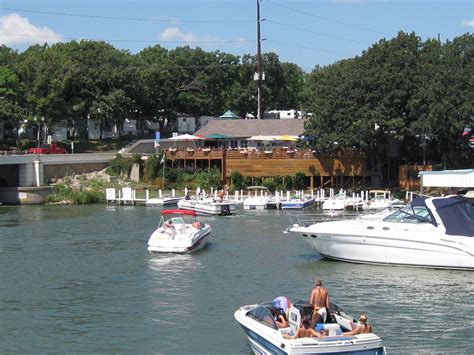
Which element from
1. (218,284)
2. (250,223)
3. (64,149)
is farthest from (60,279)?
(64,149)

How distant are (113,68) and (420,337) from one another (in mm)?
83847

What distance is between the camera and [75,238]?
162 feet

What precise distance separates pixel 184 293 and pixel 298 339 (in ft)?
40.1

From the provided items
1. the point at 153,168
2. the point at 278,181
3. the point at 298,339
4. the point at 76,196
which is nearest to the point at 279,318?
the point at 298,339

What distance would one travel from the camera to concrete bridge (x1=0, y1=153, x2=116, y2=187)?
77438 millimetres

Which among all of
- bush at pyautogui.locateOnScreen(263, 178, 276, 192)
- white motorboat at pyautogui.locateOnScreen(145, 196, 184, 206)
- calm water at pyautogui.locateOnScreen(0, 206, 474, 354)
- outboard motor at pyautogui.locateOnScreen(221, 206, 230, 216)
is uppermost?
bush at pyautogui.locateOnScreen(263, 178, 276, 192)

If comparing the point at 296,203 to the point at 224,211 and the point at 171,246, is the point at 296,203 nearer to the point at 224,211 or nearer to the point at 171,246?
the point at 224,211

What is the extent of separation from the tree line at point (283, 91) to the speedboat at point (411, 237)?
110 feet

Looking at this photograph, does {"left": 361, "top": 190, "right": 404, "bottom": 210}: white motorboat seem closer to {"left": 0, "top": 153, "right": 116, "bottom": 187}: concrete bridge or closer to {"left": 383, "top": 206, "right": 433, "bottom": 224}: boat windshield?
{"left": 383, "top": 206, "right": 433, "bottom": 224}: boat windshield

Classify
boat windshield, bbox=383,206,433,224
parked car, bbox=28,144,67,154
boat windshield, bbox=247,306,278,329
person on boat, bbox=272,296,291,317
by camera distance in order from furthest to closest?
parked car, bbox=28,144,67,154 < boat windshield, bbox=383,206,433,224 < person on boat, bbox=272,296,291,317 < boat windshield, bbox=247,306,278,329

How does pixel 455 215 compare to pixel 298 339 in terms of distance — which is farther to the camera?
pixel 455 215

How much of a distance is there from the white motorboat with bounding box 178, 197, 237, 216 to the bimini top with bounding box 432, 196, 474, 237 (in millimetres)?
28072

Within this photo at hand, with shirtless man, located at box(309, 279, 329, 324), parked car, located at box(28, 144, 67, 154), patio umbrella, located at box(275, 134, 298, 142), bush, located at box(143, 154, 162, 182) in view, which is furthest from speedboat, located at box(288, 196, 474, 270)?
parked car, located at box(28, 144, 67, 154)

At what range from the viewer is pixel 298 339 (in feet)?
68.1
